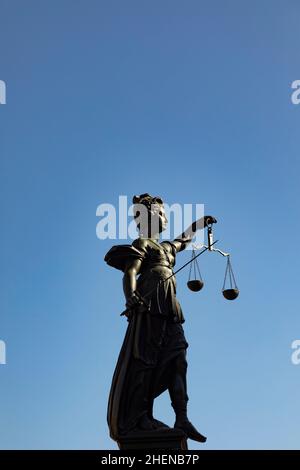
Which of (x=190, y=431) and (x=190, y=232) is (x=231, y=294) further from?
(x=190, y=431)

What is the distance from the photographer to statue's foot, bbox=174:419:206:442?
31.9 feet

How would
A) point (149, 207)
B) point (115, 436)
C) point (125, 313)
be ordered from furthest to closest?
point (149, 207) → point (125, 313) → point (115, 436)

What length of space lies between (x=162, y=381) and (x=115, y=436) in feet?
3.56

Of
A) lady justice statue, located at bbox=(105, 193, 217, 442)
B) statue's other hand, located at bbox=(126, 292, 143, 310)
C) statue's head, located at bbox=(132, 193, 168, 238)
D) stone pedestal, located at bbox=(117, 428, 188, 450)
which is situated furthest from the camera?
statue's head, located at bbox=(132, 193, 168, 238)

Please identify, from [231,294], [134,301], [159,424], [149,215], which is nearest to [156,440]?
[159,424]

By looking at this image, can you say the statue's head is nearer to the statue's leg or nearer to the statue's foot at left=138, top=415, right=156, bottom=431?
the statue's leg

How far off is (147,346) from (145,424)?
1.12 meters

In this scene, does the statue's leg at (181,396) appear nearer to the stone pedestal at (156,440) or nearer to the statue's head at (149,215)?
the stone pedestal at (156,440)

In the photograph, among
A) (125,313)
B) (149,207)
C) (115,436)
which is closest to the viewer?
(115,436)

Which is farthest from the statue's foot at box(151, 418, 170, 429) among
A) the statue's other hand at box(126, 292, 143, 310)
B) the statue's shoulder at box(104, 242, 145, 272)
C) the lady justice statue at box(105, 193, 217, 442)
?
the statue's shoulder at box(104, 242, 145, 272)

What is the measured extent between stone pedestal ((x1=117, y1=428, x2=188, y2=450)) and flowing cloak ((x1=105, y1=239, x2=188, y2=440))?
7.7 inches
